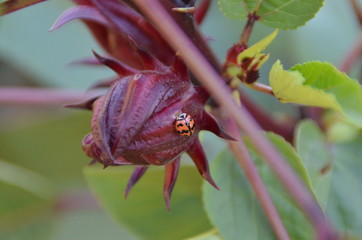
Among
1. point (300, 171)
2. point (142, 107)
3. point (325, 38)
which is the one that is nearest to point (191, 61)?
point (142, 107)

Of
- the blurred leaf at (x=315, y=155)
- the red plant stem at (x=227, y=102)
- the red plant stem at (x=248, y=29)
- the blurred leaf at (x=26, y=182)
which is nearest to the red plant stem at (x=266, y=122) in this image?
the blurred leaf at (x=315, y=155)

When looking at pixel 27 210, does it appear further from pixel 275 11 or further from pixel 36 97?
pixel 275 11

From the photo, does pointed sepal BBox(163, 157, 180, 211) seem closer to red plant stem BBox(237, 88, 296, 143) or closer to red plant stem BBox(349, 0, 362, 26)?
red plant stem BBox(237, 88, 296, 143)

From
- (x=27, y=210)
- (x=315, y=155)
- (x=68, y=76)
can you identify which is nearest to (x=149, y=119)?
(x=315, y=155)

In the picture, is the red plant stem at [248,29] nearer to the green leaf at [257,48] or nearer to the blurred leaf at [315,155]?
the green leaf at [257,48]

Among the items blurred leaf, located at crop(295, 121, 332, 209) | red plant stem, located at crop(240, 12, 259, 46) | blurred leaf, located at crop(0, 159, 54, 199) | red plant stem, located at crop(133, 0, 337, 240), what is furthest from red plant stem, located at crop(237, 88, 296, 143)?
blurred leaf, located at crop(0, 159, 54, 199)
